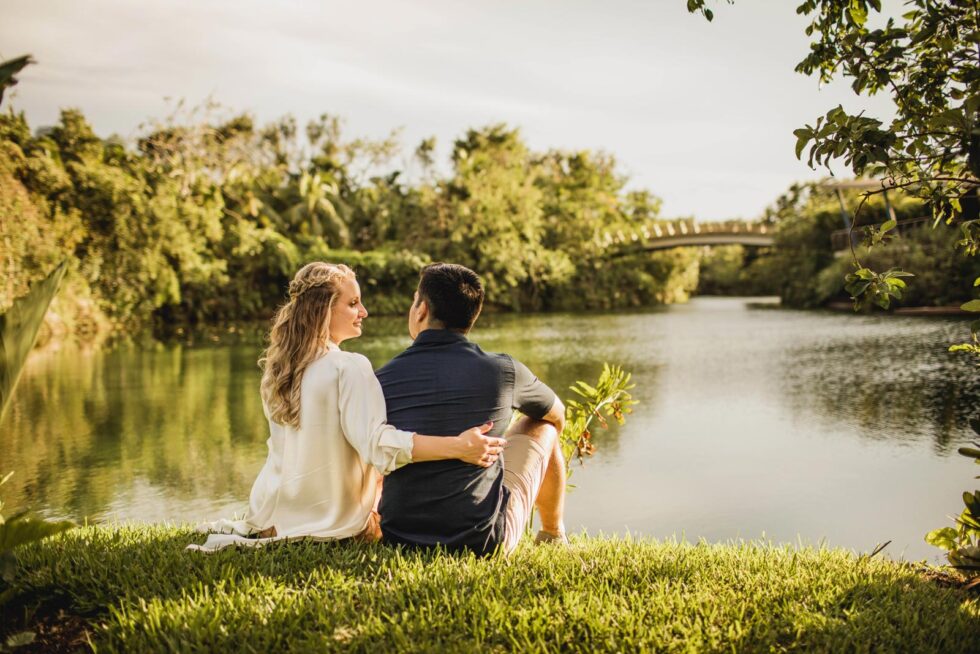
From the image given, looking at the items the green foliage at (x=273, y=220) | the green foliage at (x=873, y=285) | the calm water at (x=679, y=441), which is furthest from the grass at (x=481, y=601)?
the green foliage at (x=273, y=220)

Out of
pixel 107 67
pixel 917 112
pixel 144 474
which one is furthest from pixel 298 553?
pixel 107 67

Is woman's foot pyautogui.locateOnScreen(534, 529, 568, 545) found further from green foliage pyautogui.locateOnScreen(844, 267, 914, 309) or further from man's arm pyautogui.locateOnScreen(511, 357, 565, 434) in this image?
green foliage pyautogui.locateOnScreen(844, 267, 914, 309)

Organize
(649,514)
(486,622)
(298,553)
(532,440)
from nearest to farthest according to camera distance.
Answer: (486,622)
(298,553)
(532,440)
(649,514)

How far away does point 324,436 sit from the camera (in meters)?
2.40

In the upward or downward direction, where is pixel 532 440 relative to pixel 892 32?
downward

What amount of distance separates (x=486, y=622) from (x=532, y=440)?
89 centimetres

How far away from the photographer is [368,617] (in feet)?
6.48

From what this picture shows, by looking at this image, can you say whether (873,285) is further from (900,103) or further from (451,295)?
(451,295)

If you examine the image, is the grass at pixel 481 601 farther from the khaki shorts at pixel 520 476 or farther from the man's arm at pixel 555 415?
the man's arm at pixel 555 415

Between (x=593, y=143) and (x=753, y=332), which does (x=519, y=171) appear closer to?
(x=593, y=143)

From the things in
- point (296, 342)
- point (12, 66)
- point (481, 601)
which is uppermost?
point (12, 66)

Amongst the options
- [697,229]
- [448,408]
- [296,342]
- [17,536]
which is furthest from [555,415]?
[697,229]

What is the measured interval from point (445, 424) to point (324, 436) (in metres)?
0.39

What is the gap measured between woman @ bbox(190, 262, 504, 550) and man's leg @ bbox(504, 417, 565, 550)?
1.13 ft
